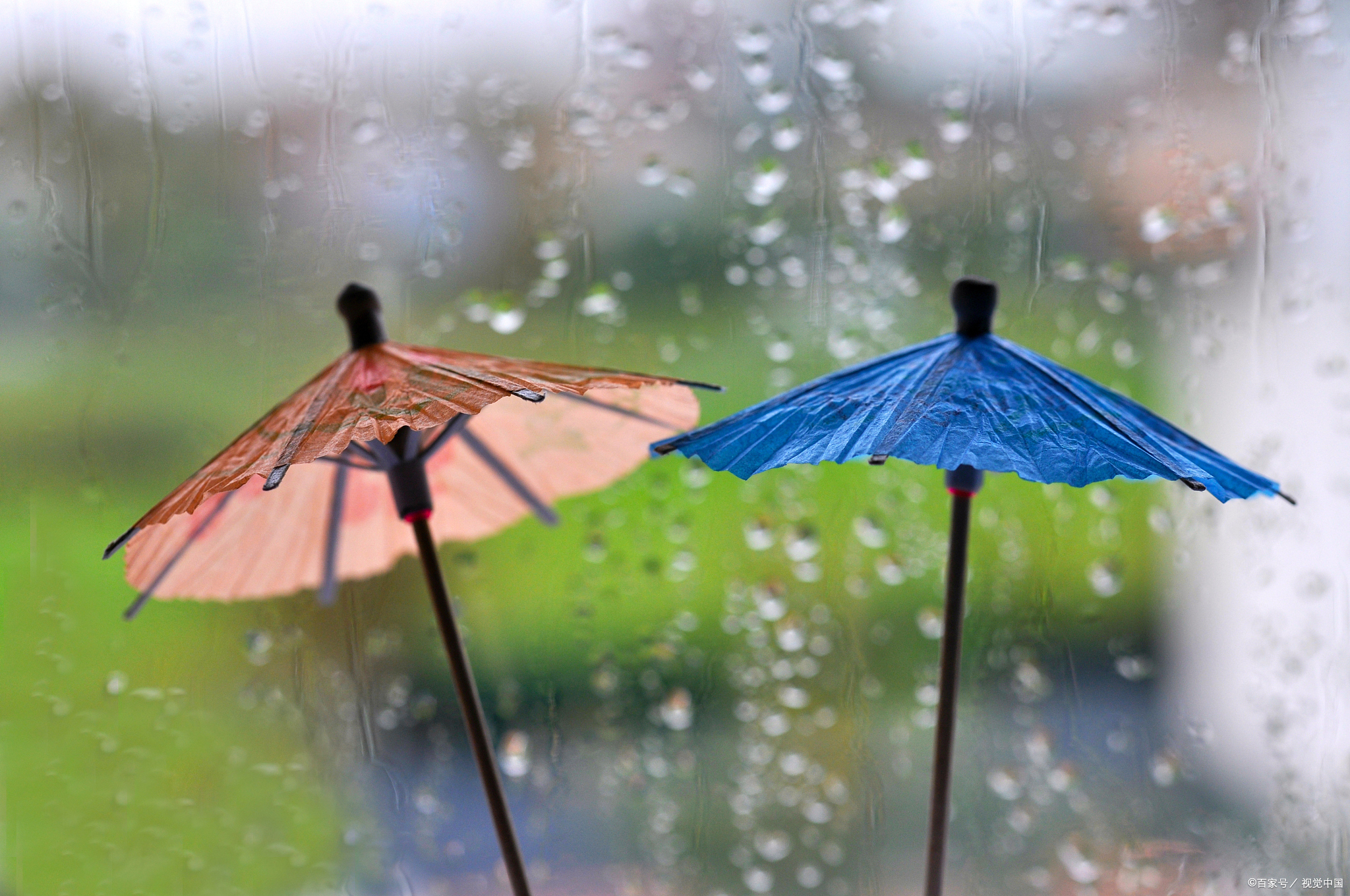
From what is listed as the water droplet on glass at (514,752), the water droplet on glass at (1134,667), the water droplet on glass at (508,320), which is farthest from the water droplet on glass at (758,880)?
the water droplet on glass at (508,320)

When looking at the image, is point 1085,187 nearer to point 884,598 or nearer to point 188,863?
point 884,598

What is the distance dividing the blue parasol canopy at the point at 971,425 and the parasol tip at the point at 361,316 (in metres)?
0.29

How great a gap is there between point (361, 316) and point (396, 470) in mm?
143

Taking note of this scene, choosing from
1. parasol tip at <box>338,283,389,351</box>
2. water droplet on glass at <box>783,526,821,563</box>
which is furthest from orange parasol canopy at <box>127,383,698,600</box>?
water droplet on glass at <box>783,526,821,563</box>

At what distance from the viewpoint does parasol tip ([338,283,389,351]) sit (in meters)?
0.81

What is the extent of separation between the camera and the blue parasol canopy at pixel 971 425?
58cm

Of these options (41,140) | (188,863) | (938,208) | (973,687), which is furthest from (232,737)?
(938,208)

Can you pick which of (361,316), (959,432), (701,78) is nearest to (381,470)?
(361,316)

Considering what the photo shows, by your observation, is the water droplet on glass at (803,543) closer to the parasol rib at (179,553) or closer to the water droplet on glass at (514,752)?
the water droplet on glass at (514,752)

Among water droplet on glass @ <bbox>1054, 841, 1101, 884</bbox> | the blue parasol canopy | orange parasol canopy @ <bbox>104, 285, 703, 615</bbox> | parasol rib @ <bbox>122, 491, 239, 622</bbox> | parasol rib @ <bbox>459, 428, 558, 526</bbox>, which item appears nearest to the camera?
the blue parasol canopy

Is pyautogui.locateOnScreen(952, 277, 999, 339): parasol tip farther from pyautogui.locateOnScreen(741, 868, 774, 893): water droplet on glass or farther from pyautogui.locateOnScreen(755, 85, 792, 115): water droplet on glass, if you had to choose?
pyautogui.locateOnScreen(741, 868, 774, 893): water droplet on glass

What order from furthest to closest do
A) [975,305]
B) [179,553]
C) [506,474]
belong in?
[506,474], [179,553], [975,305]

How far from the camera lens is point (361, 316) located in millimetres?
809

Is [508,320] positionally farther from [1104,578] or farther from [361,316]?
[1104,578]
